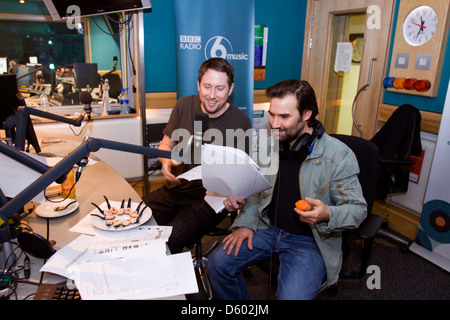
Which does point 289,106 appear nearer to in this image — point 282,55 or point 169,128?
point 169,128

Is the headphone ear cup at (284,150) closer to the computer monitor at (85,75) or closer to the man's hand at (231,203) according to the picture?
the man's hand at (231,203)

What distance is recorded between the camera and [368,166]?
69.4 inches

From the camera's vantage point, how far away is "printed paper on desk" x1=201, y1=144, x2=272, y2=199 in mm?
1339

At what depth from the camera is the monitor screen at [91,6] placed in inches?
121

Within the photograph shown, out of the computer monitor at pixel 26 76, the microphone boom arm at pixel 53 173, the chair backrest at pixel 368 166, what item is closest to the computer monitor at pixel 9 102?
the microphone boom arm at pixel 53 173

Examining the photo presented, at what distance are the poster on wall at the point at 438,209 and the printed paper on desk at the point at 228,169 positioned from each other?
6.09 ft

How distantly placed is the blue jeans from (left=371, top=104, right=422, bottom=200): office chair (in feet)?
4.21

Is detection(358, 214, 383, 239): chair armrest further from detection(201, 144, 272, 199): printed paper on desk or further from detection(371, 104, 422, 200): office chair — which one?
detection(371, 104, 422, 200): office chair

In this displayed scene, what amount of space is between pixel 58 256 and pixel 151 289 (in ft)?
1.26

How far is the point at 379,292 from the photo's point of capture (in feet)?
7.79

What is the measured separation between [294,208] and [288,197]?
5.3 inches

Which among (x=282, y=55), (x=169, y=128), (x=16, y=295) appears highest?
(x=282, y=55)

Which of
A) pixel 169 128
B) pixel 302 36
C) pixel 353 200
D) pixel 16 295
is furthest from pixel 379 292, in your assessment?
pixel 302 36

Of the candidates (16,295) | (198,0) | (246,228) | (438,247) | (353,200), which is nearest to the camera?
(16,295)
